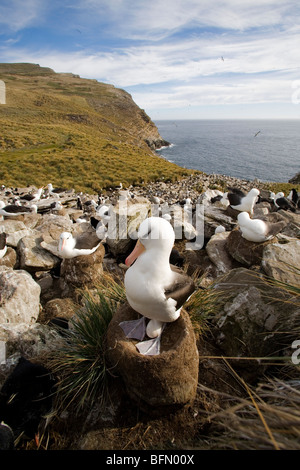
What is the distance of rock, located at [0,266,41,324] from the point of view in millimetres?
4449

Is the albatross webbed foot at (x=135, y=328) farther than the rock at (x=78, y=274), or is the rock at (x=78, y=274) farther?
the rock at (x=78, y=274)

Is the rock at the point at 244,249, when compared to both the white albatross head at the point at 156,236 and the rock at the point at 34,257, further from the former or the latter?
the rock at the point at 34,257

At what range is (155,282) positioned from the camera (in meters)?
2.82

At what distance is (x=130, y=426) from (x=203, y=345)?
1463 millimetres

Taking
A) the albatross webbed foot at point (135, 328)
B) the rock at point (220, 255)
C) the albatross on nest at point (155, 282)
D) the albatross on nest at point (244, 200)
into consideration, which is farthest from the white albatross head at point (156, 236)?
the albatross on nest at point (244, 200)

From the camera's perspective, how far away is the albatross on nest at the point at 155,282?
2.77 metres

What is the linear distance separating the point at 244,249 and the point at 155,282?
4.55 metres

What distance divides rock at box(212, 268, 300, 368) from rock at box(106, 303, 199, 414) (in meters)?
1.04

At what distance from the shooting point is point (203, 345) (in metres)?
3.64

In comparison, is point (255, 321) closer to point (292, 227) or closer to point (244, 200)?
point (292, 227)

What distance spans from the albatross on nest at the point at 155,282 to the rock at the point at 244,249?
4.09m

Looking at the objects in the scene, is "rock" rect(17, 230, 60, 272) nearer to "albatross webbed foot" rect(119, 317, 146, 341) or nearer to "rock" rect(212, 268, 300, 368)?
"albatross webbed foot" rect(119, 317, 146, 341)

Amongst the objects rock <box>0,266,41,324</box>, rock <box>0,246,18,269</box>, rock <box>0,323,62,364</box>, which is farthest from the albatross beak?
rock <box>0,246,18,269</box>

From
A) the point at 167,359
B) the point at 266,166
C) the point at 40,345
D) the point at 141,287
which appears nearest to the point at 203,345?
the point at 167,359
